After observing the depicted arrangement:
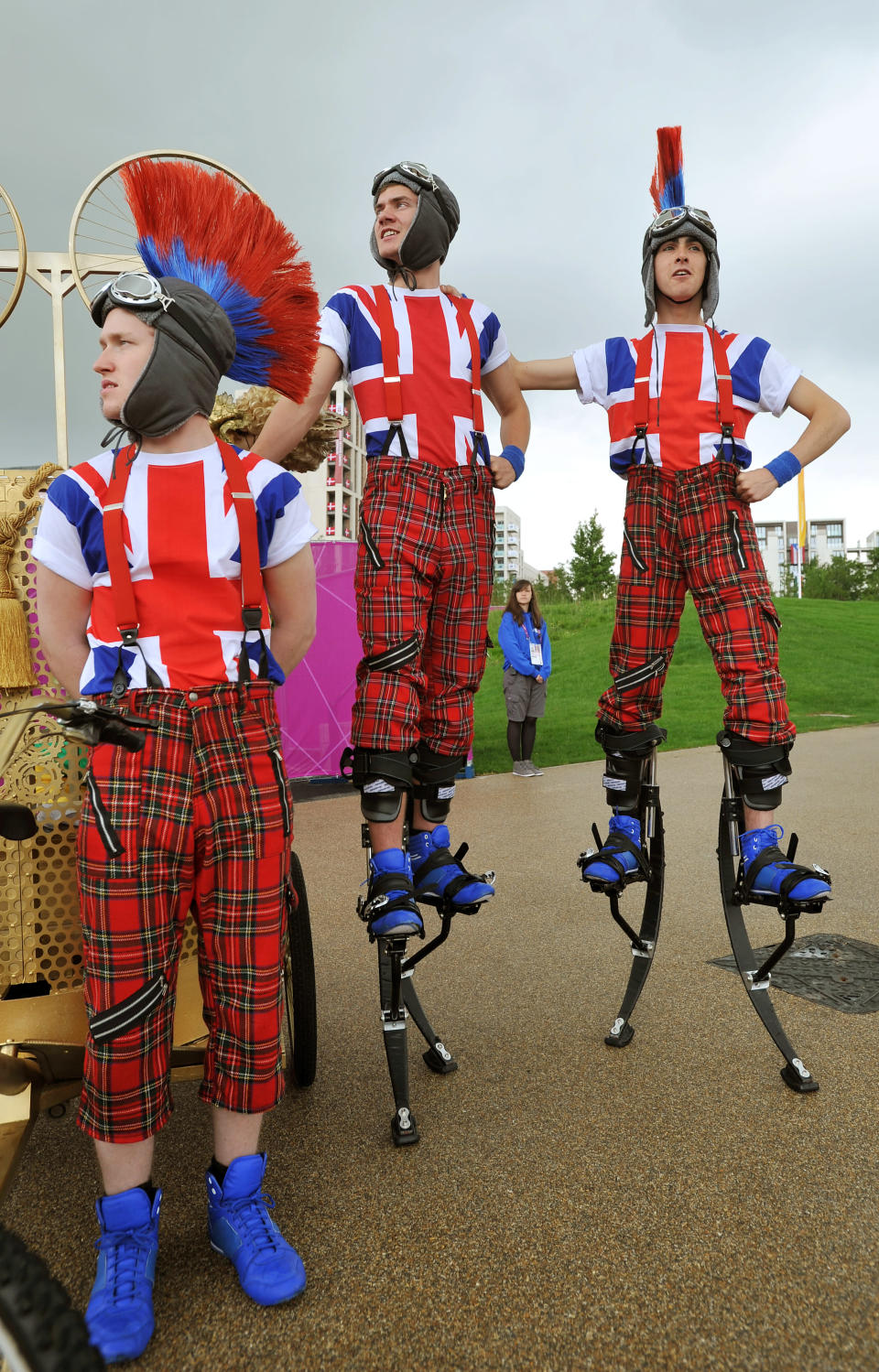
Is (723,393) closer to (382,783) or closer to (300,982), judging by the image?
(382,783)

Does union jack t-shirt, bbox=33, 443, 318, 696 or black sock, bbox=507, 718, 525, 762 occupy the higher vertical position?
union jack t-shirt, bbox=33, 443, 318, 696

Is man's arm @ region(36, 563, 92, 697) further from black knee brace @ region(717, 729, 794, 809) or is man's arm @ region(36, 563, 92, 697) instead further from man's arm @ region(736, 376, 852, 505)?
man's arm @ region(736, 376, 852, 505)

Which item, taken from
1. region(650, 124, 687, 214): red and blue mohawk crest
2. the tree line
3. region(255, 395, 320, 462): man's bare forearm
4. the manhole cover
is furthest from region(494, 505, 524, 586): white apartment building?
region(255, 395, 320, 462): man's bare forearm

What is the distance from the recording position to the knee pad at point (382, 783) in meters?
2.51

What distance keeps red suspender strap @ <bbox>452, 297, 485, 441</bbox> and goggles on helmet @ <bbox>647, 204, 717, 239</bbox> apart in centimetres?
66

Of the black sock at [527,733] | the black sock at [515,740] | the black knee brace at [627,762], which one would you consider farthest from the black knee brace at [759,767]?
the black sock at [515,740]

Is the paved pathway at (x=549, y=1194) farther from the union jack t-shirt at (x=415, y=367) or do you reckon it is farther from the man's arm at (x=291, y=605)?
the union jack t-shirt at (x=415, y=367)

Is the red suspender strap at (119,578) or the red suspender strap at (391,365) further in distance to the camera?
the red suspender strap at (391,365)

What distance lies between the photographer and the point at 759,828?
277 cm

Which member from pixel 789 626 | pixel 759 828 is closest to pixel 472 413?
pixel 759 828

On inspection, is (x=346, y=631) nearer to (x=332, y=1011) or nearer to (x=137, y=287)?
(x=332, y=1011)

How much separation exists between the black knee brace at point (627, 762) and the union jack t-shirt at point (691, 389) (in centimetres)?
81

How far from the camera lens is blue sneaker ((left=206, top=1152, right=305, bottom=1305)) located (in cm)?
180

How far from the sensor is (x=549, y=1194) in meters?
2.14
